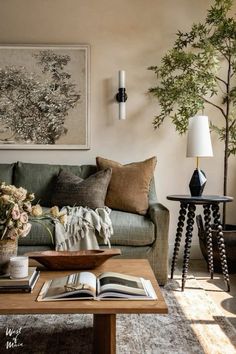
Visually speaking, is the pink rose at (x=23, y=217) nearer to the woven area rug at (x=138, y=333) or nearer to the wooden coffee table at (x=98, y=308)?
the wooden coffee table at (x=98, y=308)

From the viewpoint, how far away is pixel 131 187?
3133 millimetres

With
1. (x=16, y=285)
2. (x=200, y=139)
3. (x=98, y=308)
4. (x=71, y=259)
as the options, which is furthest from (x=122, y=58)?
(x=98, y=308)

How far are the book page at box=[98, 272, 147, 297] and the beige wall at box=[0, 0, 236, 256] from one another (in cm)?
215

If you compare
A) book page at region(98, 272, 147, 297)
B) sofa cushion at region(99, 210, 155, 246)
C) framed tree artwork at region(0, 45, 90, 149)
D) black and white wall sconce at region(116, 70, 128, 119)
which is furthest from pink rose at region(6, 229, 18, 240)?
black and white wall sconce at region(116, 70, 128, 119)

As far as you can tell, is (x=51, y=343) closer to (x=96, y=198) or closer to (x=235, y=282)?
(x=96, y=198)

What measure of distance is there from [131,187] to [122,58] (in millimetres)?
1347

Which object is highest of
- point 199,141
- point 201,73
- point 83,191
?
point 201,73

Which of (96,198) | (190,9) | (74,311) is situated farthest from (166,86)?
(74,311)

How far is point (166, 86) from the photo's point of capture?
11.1 ft

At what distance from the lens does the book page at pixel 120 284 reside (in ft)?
4.85

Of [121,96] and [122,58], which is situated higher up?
[122,58]

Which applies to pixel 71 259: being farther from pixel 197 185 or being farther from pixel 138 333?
pixel 197 185

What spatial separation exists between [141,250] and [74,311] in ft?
A: 4.76

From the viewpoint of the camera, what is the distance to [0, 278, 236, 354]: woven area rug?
1817 mm
